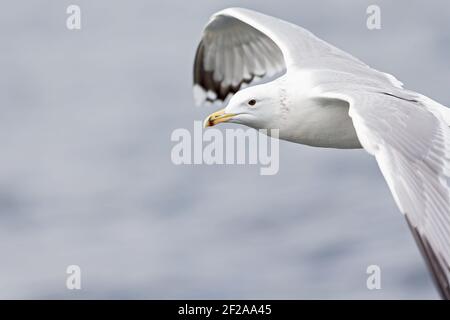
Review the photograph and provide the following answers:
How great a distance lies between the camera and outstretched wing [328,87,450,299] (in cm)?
429

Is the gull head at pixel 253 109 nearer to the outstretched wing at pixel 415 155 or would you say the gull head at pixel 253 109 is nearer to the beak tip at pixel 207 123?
the beak tip at pixel 207 123

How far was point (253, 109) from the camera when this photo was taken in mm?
5512

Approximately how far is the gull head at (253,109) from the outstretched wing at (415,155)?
0.45 metres

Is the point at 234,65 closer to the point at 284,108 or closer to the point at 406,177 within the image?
the point at 284,108

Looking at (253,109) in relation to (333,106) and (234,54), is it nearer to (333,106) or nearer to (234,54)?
(333,106)

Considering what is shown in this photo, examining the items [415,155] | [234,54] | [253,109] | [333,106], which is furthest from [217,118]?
[234,54]

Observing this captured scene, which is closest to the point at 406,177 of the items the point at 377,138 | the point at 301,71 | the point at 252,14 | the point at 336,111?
the point at 377,138

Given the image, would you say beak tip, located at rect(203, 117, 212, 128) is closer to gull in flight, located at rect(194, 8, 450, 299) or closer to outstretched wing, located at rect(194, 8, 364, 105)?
gull in flight, located at rect(194, 8, 450, 299)

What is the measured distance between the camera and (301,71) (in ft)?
18.5

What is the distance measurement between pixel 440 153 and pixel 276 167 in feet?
4.10

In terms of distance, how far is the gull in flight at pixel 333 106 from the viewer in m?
4.48

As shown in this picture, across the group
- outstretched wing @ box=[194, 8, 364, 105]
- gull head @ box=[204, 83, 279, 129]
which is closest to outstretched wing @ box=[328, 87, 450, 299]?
gull head @ box=[204, 83, 279, 129]

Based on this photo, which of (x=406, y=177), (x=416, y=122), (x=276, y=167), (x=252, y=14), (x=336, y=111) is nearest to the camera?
(x=406, y=177)

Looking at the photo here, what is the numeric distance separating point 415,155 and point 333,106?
2.28ft
